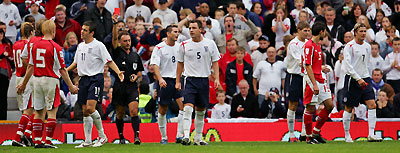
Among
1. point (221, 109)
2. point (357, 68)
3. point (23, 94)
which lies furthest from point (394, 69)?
point (23, 94)

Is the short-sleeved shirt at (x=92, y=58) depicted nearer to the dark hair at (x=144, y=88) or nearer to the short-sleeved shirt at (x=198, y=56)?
the short-sleeved shirt at (x=198, y=56)

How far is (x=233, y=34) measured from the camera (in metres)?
23.0

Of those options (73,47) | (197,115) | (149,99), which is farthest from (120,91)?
(73,47)

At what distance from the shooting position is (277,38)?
927 inches

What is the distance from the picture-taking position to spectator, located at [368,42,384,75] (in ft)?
73.2

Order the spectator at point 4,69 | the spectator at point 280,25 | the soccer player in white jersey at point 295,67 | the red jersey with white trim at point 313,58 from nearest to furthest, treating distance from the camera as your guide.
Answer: the red jersey with white trim at point 313,58
the soccer player in white jersey at point 295,67
the spectator at point 4,69
the spectator at point 280,25

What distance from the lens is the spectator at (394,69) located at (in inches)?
878

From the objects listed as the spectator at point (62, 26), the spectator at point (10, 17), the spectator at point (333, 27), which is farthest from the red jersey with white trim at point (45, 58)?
the spectator at point (333, 27)

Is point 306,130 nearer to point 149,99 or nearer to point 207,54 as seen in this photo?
point 207,54

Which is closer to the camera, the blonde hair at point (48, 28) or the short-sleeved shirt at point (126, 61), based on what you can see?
the blonde hair at point (48, 28)

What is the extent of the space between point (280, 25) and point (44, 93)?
10.9m

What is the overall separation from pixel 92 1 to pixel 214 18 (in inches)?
162

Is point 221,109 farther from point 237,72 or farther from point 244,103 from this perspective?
point 237,72

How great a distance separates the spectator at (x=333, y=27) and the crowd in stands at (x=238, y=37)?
32mm
